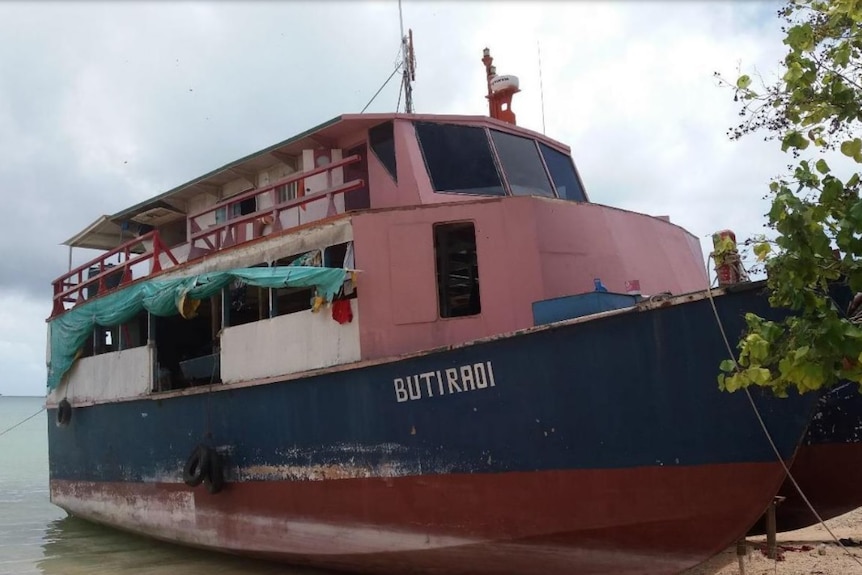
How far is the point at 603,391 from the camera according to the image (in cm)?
512

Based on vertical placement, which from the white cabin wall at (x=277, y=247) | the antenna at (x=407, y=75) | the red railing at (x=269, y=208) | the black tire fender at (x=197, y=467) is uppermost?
the antenna at (x=407, y=75)

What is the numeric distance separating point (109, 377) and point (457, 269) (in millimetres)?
6056

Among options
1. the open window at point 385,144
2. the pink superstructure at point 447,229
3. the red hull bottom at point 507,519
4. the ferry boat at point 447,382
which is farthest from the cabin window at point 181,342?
the open window at point 385,144

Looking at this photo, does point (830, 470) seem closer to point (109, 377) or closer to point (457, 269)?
point (457, 269)

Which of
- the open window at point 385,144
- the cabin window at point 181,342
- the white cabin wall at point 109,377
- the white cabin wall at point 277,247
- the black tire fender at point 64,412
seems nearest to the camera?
the white cabin wall at point 277,247

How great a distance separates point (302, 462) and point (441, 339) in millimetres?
1934

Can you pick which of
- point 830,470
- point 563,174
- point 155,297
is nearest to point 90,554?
point 155,297

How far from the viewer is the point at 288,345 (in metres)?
7.34

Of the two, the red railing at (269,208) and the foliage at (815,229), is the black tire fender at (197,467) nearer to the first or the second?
the red railing at (269,208)

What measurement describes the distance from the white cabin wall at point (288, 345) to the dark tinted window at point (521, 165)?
2244 millimetres

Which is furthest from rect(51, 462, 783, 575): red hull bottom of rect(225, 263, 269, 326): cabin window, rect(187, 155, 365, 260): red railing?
rect(187, 155, 365, 260): red railing

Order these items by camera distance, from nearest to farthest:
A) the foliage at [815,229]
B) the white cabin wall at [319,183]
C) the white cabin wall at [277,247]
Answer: the foliage at [815,229] < the white cabin wall at [277,247] < the white cabin wall at [319,183]

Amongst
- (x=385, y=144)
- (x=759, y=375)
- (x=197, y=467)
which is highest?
(x=385, y=144)

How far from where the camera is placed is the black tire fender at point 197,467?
7.87m
